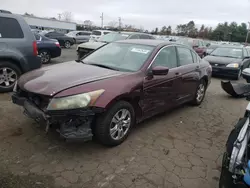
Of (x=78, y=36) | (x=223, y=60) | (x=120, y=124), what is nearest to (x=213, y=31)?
(x=78, y=36)

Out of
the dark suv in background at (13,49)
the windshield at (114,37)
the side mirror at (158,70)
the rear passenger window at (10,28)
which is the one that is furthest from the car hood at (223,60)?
the rear passenger window at (10,28)

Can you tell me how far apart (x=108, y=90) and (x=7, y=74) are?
3.51m

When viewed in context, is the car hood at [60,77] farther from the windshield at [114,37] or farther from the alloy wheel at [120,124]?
the windshield at [114,37]

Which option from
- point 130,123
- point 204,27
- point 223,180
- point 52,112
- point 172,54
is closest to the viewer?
point 223,180

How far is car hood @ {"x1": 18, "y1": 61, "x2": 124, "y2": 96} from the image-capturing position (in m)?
2.98

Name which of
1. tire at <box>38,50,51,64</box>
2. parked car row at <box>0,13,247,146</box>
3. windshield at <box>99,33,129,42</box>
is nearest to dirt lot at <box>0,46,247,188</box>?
parked car row at <box>0,13,247,146</box>

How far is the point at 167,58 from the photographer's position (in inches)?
169

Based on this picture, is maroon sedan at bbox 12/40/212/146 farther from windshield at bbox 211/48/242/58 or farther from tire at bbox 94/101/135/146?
windshield at bbox 211/48/242/58

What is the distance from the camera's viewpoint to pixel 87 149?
331 cm

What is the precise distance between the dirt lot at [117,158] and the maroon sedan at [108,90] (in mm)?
358

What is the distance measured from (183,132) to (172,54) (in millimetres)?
1541

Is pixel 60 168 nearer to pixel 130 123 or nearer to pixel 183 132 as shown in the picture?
pixel 130 123

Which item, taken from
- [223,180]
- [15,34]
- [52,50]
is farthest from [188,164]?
[52,50]

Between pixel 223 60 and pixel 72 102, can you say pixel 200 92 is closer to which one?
pixel 72 102
